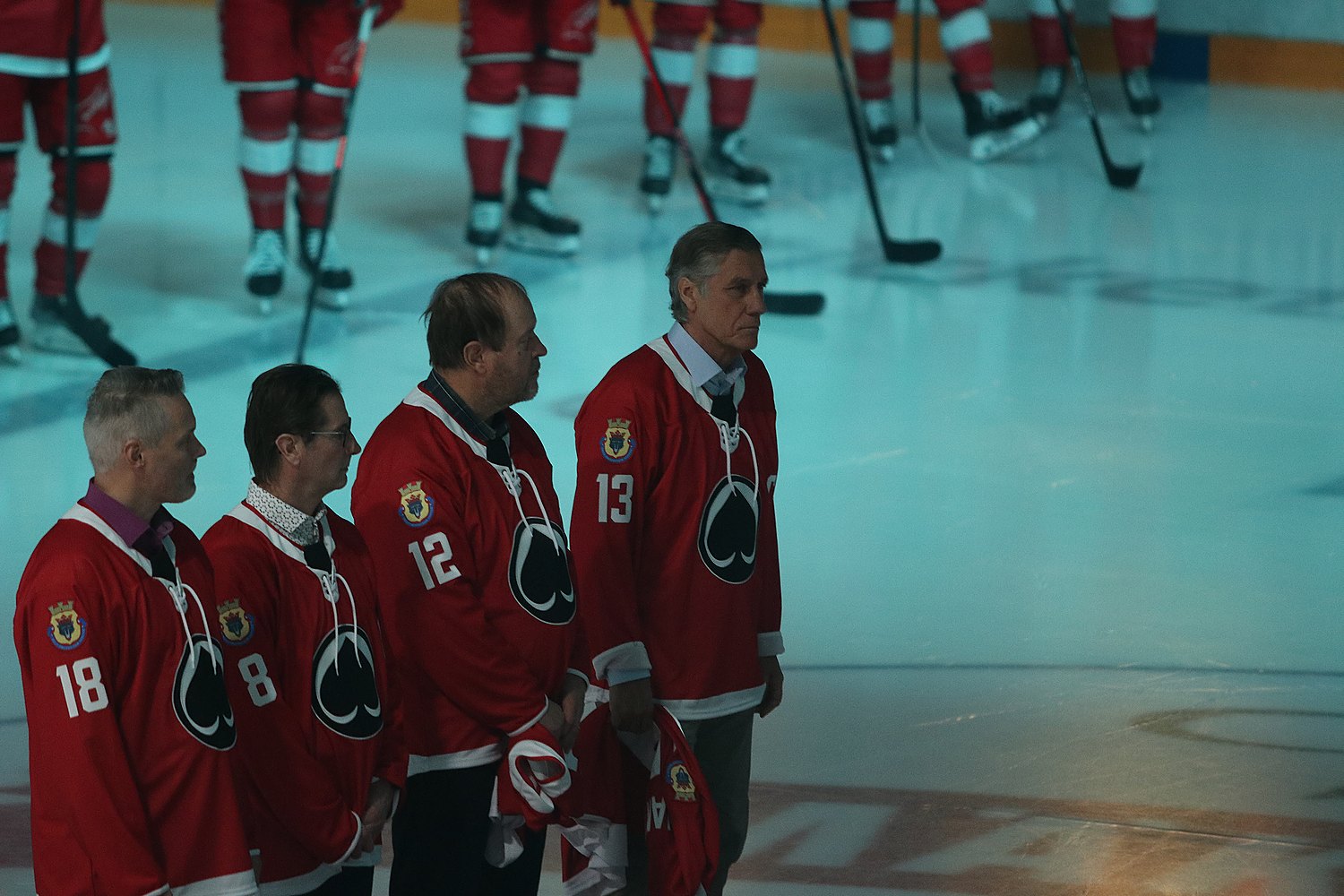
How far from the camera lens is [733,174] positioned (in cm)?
660

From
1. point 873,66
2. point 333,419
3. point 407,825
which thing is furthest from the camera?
point 873,66

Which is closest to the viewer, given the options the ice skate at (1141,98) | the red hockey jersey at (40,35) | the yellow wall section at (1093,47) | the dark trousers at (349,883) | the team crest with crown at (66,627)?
the team crest with crown at (66,627)

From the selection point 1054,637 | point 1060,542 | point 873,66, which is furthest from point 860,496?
point 873,66

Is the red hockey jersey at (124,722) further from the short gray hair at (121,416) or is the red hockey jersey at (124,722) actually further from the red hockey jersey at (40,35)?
the red hockey jersey at (40,35)

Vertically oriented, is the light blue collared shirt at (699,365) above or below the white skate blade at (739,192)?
above

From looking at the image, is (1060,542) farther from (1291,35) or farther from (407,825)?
(1291,35)

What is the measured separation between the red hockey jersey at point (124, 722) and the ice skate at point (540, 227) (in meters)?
4.24

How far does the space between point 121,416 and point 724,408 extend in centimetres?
69

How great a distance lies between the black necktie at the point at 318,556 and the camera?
5.68 ft

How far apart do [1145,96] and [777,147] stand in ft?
5.27

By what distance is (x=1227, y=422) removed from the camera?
4348 millimetres

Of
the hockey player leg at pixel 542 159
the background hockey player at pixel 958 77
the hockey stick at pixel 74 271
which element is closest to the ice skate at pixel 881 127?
the background hockey player at pixel 958 77

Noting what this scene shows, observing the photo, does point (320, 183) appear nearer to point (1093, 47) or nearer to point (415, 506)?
point (415, 506)

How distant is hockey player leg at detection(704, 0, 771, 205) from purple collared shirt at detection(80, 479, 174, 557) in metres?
5.07
